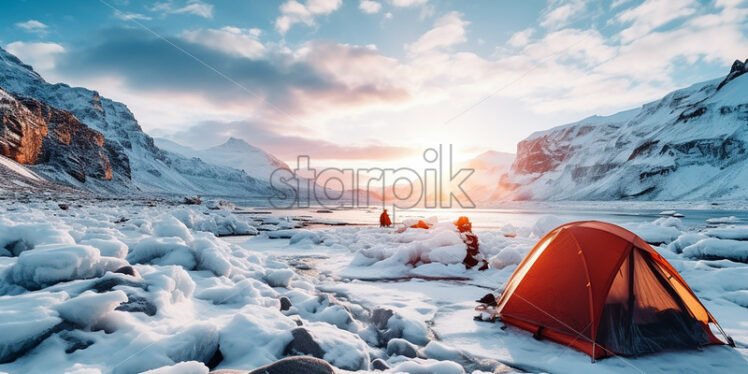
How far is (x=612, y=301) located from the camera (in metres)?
4.18

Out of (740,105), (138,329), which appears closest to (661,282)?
(138,329)

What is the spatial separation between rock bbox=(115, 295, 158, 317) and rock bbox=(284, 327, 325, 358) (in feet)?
5.29

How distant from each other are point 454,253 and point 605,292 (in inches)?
216

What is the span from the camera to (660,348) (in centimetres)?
407

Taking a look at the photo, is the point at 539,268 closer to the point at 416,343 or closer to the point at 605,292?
the point at 605,292

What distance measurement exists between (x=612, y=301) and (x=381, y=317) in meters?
3.19

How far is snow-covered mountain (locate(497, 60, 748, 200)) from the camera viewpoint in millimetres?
84562

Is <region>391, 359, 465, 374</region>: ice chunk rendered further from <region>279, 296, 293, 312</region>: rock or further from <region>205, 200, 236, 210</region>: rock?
<region>205, 200, 236, 210</region>: rock

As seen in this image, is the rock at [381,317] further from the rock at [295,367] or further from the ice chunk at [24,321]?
the ice chunk at [24,321]

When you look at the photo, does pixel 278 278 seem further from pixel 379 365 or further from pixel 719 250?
pixel 719 250

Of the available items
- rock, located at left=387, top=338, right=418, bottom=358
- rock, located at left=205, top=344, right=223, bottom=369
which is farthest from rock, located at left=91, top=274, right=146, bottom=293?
rock, located at left=387, top=338, right=418, bottom=358

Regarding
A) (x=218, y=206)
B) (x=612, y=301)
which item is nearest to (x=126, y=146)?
(x=218, y=206)

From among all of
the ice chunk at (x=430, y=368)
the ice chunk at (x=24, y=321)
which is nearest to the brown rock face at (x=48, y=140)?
the ice chunk at (x=24, y=321)

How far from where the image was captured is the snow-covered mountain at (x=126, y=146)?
102m
